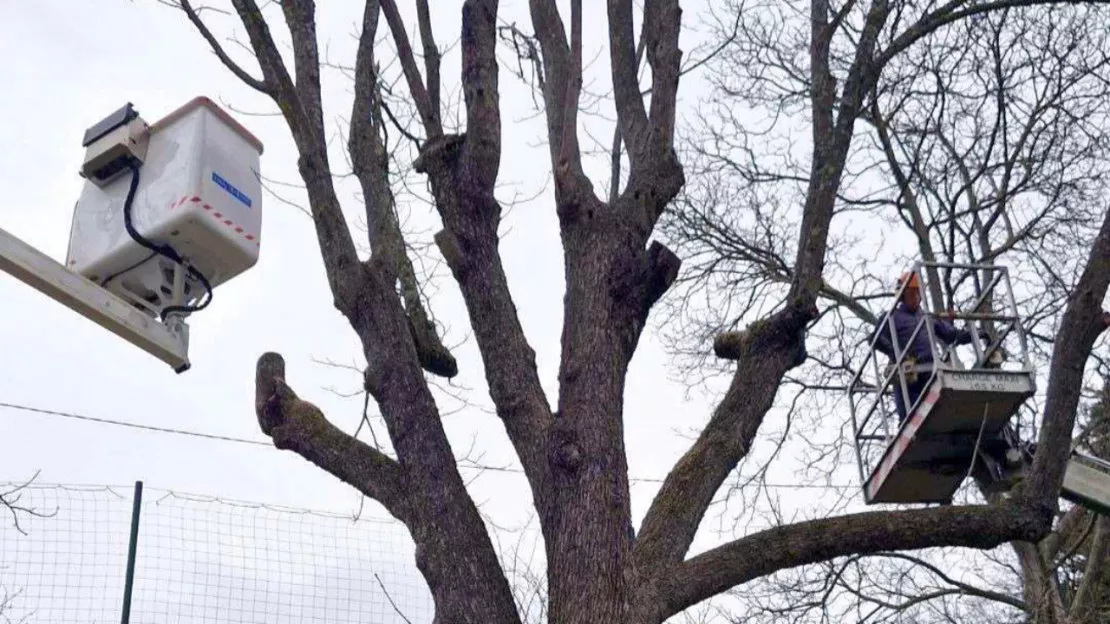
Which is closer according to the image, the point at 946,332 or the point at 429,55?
the point at 429,55

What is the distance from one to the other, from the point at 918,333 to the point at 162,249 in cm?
473

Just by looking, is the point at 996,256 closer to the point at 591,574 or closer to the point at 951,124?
the point at 951,124

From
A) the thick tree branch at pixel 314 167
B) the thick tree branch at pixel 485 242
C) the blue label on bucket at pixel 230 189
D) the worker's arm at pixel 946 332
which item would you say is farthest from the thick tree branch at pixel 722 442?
the worker's arm at pixel 946 332

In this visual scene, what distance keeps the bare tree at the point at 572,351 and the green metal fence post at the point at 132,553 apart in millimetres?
1088

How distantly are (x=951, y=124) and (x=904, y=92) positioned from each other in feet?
7.55

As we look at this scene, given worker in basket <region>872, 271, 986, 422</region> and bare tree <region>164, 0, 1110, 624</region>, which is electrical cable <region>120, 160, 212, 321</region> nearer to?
bare tree <region>164, 0, 1110, 624</region>

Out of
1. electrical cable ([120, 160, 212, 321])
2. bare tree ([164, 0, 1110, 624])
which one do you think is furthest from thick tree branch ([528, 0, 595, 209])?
electrical cable ([120, 160, 212, 321])

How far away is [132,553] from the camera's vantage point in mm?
5973

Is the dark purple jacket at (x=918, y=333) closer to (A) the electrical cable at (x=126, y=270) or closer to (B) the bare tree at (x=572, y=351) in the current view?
(B) the bare tree at (x=572, y=351)

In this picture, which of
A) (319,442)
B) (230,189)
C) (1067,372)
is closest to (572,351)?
(319,442)

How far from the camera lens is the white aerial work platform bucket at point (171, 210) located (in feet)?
17.5

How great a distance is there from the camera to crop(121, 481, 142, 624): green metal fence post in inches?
230

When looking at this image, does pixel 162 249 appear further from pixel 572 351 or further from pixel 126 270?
pixel 572 351

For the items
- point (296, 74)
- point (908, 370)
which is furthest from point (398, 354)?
point (908, 370)
